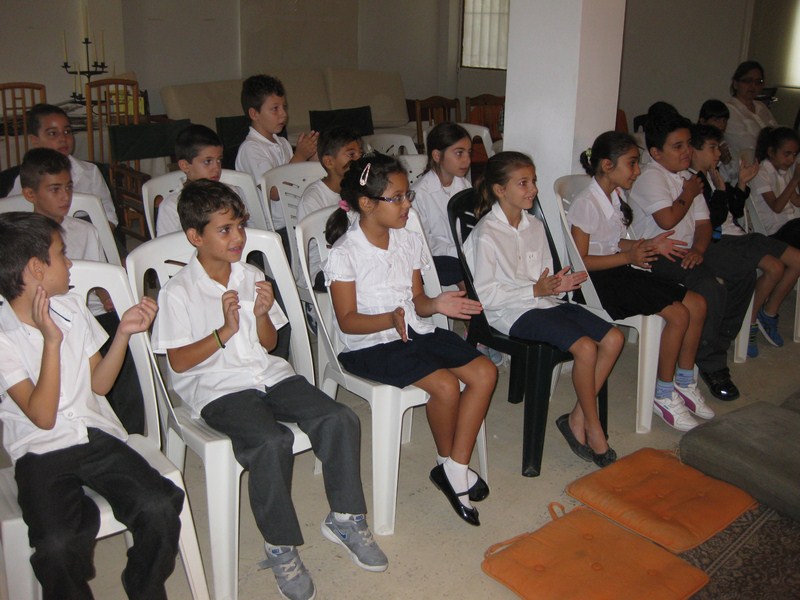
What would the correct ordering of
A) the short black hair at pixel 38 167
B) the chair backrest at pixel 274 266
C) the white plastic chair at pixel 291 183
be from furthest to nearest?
the white plastic chair at pixel 291 183 < the short black hair at pixel 38 167 < the chair backrest at pixel 274 266

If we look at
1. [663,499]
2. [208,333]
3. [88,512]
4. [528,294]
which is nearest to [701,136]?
[528,294]

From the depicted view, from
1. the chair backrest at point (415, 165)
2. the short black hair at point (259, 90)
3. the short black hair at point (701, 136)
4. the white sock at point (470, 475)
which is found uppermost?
the short black hair at point (259, 90)

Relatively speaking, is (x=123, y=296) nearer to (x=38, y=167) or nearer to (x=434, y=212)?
(x=38, y=167)

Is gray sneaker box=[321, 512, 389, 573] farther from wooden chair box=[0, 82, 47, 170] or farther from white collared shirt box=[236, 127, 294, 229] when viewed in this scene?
wooden chair box=[0, 82, 47, 170]

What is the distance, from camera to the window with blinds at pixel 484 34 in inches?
330

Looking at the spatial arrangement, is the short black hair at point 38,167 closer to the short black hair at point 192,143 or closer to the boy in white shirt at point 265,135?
the short black hair at point 192,143

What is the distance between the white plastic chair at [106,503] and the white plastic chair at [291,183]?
3.65 ft

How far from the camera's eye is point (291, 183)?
10.5ft

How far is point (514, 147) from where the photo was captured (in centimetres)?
355

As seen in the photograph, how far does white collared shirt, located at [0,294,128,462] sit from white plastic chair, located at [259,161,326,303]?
1.28m

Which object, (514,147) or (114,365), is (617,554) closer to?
(114,365)

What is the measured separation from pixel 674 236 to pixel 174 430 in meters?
2.22

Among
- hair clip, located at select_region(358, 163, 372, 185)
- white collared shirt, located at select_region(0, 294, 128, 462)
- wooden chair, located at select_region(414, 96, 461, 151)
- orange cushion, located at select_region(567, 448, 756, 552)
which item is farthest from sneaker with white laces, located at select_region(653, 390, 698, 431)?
wooden chair, located at select_region(414, 96, 461, 151)

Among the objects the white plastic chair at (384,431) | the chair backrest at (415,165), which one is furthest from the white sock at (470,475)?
the chair backrest at (415,165)
